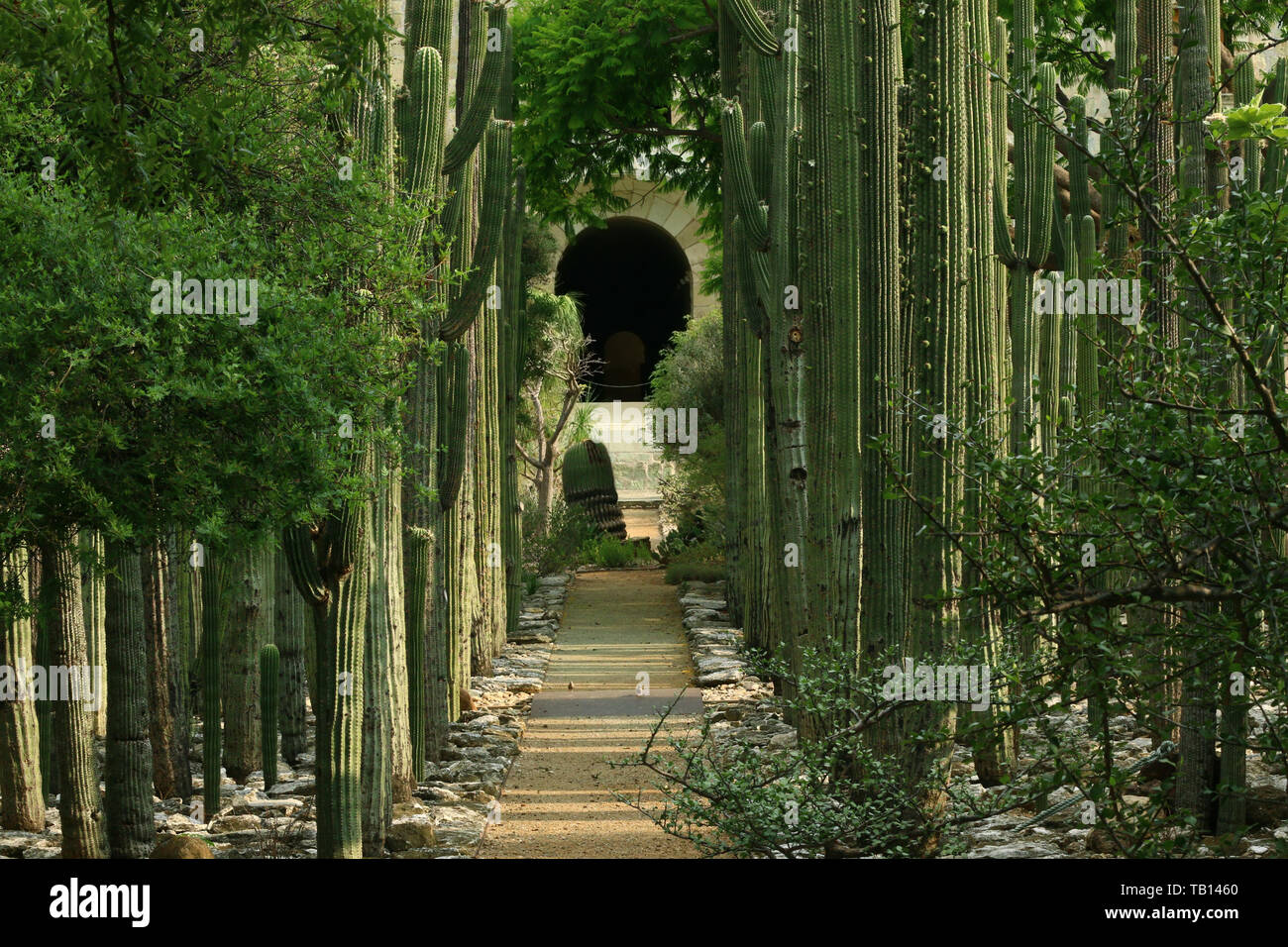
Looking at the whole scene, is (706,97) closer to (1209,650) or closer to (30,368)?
(30,368)

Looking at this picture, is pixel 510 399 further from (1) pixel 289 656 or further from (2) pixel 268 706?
(2) pixel 268 706

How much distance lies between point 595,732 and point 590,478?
13636 millimetres

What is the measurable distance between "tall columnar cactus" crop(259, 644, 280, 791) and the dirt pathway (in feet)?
5.33

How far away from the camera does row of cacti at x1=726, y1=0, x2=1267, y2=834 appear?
5605 mm

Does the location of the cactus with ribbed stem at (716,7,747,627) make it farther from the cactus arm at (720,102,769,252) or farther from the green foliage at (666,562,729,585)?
the green foliage at (666,562,729,585)

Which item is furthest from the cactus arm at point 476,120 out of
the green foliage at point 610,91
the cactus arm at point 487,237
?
the green foliage at point 610,91

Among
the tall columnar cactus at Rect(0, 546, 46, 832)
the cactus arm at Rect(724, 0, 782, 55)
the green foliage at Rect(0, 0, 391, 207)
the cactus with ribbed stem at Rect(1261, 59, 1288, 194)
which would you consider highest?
the cactus arm at Rect(724, 0, 782, 55)

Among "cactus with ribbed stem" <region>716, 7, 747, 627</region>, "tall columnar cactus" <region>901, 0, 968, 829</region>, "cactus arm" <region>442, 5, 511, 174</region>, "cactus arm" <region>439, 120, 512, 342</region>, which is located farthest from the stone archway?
"tall columnar cactus" <region>901, 0, 968, 829</region>

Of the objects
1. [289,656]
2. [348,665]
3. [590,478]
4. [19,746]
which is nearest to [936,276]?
[348,665]

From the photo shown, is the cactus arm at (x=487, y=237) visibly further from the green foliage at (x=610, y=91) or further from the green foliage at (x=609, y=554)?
the green foliage at (x=609, y=554)

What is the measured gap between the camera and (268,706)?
29.6 ft
